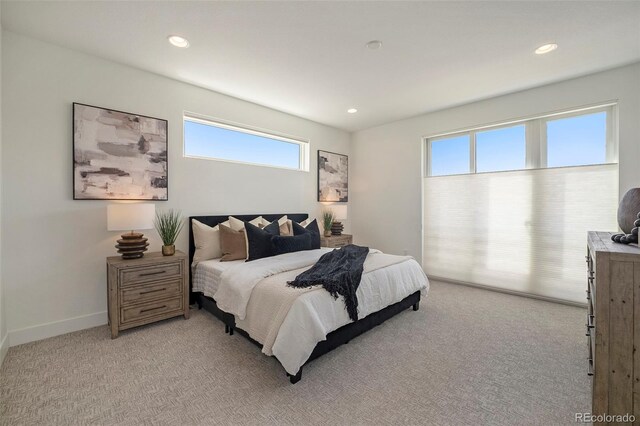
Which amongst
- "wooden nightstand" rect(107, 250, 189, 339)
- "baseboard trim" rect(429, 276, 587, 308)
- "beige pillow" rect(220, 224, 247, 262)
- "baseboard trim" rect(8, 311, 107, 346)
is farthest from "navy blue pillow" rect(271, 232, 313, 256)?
"baseboard trim" rect(429, 276, 587, 308)

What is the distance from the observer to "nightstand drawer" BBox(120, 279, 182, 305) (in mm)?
2613

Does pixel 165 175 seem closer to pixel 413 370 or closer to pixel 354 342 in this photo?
pixel 354 342

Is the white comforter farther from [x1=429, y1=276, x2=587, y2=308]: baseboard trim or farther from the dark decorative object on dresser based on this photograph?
the dark decorative object on dresser

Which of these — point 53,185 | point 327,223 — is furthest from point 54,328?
point 327,223

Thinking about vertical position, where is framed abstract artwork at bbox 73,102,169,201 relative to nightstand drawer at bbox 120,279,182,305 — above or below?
above

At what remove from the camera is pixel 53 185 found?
263cm

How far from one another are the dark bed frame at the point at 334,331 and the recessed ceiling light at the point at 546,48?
9.34 feet

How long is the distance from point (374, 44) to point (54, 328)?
163 inches

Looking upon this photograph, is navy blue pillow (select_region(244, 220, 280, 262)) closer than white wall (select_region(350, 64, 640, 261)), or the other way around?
white wall (select_region(350, 64, 640, 261))

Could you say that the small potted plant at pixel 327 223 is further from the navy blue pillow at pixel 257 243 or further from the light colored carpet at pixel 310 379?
the light colored carpet at pixel 310 379

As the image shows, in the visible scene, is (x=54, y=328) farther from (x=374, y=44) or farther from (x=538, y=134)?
(x=538, y=134)

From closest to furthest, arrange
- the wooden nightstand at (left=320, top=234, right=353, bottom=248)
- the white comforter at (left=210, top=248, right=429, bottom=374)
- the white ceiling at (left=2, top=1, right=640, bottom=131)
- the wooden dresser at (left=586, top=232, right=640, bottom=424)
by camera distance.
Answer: the wooden dresser at (left=586, top=232, right=640, bottom=424)
the white comforter at (left=210, top=248, right=429, bottom=374)
the white ceiling at (left=2, top=1, right=640, bottom=131)
the wooden nightstand at (left=320, top=234, right=353, bottom=248)

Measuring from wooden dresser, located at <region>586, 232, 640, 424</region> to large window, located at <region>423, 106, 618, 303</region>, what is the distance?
2441 mm

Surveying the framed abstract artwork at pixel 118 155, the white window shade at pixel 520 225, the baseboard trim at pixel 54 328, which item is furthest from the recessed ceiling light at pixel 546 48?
the baseboard trim at pixel 54 328
